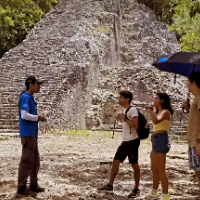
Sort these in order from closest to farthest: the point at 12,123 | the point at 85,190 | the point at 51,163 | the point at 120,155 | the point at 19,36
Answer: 1. the point at 120,155
2. the point at 85,190
3. the point at 51,163
4. the point at 12,123
5. the point at 19,36

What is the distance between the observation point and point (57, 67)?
16516 mm

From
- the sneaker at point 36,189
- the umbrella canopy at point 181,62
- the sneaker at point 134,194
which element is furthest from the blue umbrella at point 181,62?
the sneaker at point 36,189

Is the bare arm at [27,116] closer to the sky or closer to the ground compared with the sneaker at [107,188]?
closer to the sky

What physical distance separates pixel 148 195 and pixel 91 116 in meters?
10.00

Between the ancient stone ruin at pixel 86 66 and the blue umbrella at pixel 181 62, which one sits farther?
the ancient stone ruin at pixel 86 66

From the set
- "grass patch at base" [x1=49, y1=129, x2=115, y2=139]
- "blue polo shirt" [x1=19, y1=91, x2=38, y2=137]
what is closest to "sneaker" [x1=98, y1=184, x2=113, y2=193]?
"blue polo shirt" [x1=19, y1=91, x2=38, y2=137]

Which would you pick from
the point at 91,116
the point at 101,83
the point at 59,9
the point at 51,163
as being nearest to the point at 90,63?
the point at 101,83

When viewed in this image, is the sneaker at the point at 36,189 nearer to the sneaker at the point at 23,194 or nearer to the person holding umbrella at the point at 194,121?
the sneaker at the point at 23,194

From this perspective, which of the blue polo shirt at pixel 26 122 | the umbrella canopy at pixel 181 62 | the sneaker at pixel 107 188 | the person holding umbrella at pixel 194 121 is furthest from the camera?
the sneaker at pixel 107 188

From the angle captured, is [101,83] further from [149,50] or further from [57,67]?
[149,50]

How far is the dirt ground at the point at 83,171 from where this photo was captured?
5.99 m

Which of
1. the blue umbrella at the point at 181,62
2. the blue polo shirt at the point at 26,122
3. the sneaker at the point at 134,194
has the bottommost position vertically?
the sneaker at the point at 134,194

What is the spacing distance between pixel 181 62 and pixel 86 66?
1123 centimetres

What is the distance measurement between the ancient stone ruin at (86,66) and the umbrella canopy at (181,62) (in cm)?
842
